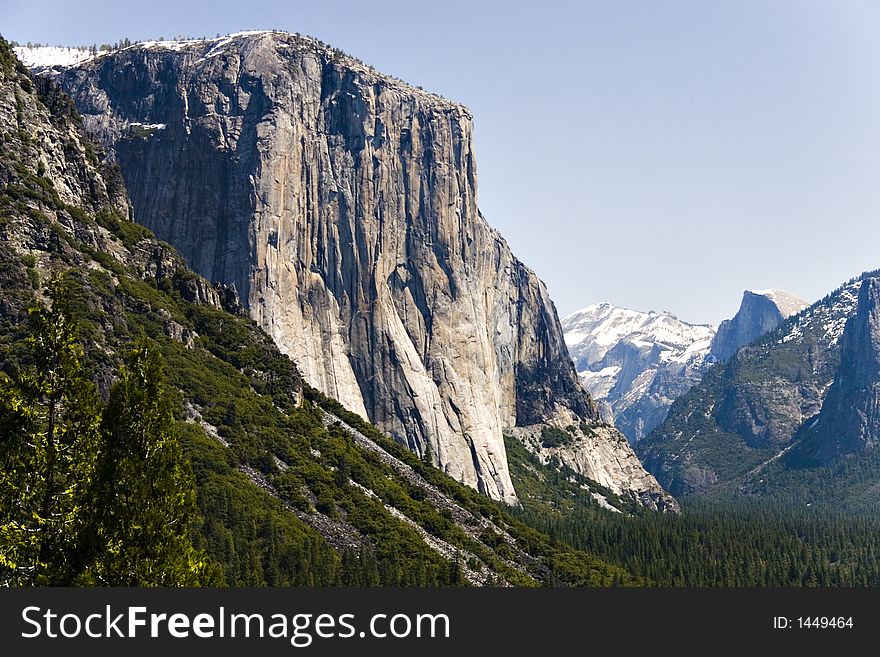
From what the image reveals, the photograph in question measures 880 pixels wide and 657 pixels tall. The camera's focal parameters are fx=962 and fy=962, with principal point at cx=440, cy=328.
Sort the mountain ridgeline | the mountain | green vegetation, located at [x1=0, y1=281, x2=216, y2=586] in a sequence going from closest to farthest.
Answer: green vegetation, located at [x1=0, y1=281, x2=216, y2=586]
the mountain ridgeline
the mountain

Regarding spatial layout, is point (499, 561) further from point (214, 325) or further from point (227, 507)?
point (214, 325)

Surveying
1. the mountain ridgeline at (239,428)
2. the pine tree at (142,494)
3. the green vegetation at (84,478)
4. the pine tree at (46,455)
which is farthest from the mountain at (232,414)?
the pine tree at (46,455)

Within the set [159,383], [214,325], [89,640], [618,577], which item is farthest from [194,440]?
[89,640]

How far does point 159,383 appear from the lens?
159 ft

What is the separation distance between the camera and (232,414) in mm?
155875

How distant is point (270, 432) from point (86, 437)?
112 meters

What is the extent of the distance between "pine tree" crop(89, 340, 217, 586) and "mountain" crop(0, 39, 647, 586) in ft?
209

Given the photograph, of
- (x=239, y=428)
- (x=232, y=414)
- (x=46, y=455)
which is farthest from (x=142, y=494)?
(x=232, y=414)

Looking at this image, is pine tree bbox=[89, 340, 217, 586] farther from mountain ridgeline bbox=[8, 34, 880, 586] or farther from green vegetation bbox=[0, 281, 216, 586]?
mountain ridgeline bbox=[8, 34, 880, 586]

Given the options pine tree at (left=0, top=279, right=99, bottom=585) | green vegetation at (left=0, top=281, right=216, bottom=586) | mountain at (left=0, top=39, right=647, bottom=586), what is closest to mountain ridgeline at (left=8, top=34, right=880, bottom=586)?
mountain at (left=0, top=39, right=647, bottom=586)

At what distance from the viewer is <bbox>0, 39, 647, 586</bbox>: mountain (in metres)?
129

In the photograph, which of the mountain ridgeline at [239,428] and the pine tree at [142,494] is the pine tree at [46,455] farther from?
the mountain ridgeline at [239,428]

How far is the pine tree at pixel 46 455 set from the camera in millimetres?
43281

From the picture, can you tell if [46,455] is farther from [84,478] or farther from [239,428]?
[239,428]
